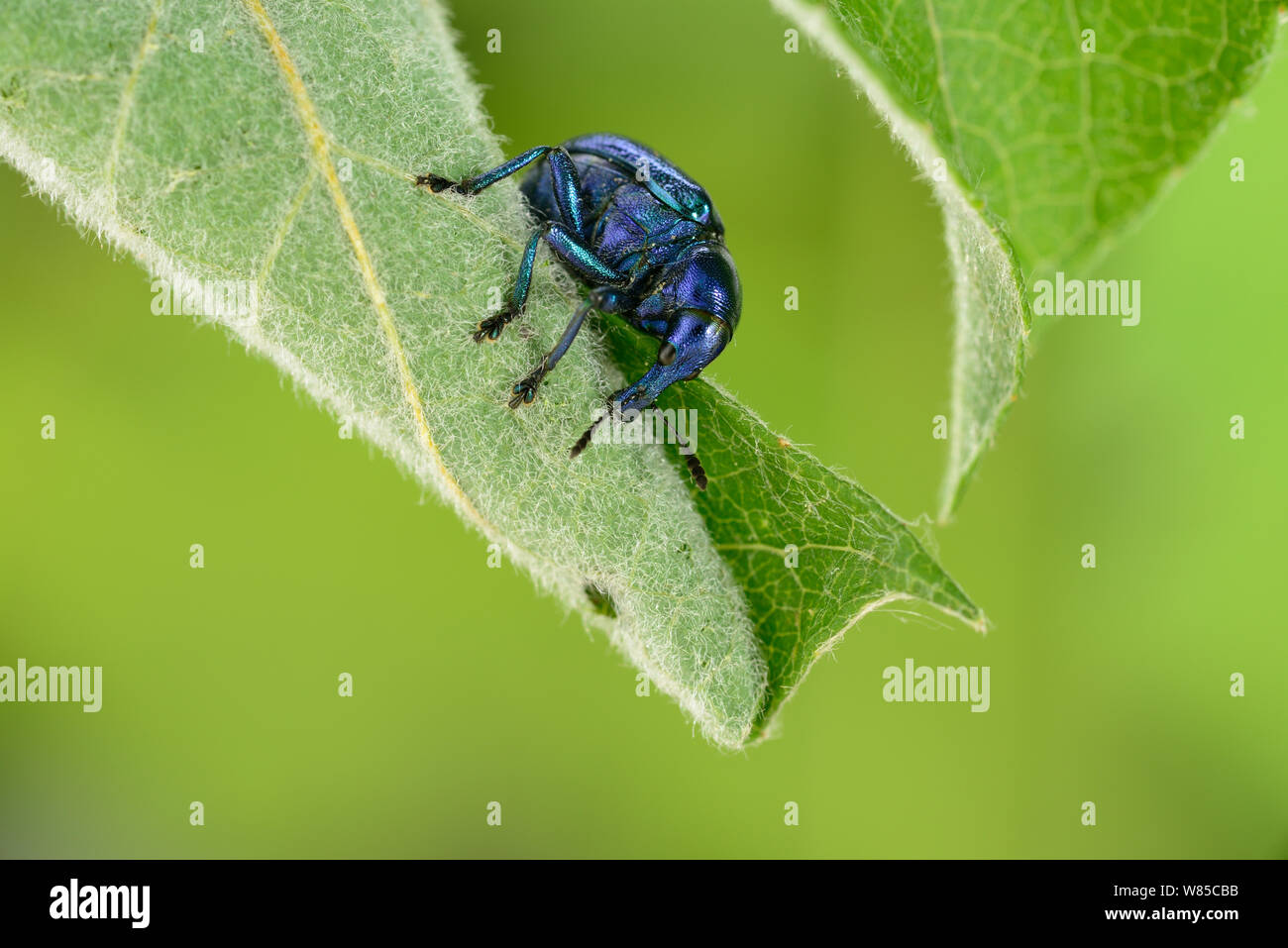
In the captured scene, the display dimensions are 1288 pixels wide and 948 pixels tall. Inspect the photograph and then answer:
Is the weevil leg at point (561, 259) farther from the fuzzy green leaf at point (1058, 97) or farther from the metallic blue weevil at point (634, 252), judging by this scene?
the fuzzy green leaf at point (1058, 97)

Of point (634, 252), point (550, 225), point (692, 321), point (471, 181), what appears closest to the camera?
point (471, 181)

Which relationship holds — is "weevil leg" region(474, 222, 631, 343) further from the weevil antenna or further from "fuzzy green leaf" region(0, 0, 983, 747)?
the weevil antenna

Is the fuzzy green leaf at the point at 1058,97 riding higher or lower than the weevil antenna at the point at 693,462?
higher

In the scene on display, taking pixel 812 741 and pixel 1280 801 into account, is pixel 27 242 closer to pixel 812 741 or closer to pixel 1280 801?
pixel 812 741

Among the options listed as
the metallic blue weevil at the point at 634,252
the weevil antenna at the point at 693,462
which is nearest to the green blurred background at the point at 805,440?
the metallic blue weevil at the point at 634,252

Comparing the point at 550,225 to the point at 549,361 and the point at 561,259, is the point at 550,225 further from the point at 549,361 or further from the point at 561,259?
the point at 549,361

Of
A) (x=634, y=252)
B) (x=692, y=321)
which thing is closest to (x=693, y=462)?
(x=692, y=321)

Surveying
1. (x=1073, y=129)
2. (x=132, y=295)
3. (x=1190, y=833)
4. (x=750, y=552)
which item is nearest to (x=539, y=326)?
(x=750, y=552)
